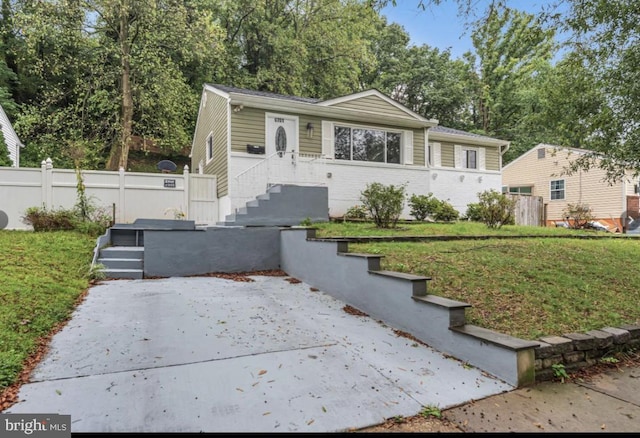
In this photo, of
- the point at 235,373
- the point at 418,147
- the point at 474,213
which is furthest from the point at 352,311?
the point at 474,213

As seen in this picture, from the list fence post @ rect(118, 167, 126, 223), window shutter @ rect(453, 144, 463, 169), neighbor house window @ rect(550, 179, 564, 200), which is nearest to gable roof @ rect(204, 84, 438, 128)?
window shutter @ rect(453, 144, 463, 169)

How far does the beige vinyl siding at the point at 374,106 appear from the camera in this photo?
11485 millimetres

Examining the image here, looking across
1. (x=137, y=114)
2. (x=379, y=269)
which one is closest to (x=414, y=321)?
(x=379, y=269)

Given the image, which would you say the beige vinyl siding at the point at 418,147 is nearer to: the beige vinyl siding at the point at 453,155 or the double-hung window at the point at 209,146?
the beige vinyl siding at the point at 453,155

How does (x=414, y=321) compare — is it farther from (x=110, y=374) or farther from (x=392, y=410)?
(x=110, y=374)

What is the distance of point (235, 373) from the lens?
9.50 feet

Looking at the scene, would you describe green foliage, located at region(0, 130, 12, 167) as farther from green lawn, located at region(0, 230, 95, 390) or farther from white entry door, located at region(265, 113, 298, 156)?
white entry door, located at region(265, 113, 298, 156)

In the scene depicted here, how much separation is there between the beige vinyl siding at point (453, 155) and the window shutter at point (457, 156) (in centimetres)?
9

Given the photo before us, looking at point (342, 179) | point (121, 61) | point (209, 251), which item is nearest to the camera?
point (209, 251)

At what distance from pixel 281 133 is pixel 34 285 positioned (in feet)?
24.0

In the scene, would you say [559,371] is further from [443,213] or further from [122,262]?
[443,213]

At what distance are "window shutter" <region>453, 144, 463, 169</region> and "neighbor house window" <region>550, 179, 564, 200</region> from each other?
317 inches

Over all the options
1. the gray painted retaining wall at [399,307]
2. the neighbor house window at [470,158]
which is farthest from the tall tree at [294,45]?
the gray painted retaining wall at [399,307]

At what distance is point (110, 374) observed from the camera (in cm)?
286
